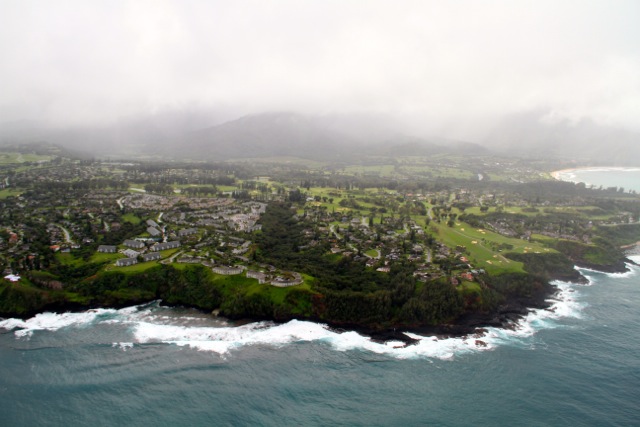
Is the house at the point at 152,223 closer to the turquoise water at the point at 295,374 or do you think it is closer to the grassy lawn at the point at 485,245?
the turquoise water at the point at 295,374

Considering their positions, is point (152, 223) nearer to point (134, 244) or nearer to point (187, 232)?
point (187, 232)

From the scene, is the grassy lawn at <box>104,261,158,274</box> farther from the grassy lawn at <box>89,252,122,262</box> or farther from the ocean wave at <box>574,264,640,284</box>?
the ocean wave at <box>574,264,640,284</box>

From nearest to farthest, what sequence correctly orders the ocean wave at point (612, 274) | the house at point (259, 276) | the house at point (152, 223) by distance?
the house at point (259, 276) < the ocean wave at point (612, 274) < the house at point (152, 223)

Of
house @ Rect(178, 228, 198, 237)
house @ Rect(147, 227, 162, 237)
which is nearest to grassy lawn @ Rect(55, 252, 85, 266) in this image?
house @ Rect(147, 227, 162, 237)

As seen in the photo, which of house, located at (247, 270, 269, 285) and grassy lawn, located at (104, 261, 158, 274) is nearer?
house, located at (247, 270, 269, 285)

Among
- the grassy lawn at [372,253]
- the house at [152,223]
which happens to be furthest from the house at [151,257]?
the grassy lawn at [372,253]

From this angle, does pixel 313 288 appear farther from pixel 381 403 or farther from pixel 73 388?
pixel 73 388

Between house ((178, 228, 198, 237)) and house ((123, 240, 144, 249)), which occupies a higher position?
house ((178, 228, 198, 237))
